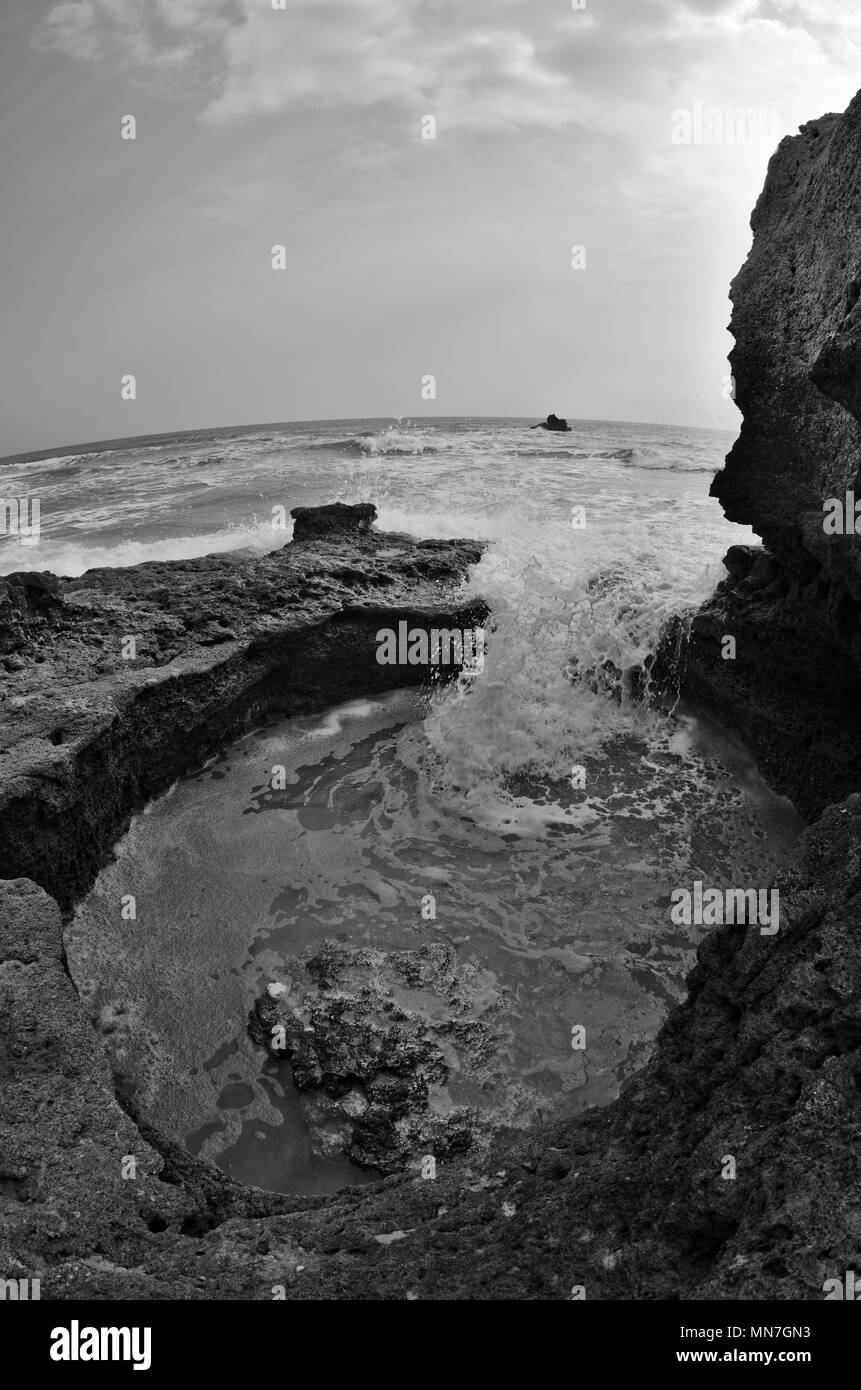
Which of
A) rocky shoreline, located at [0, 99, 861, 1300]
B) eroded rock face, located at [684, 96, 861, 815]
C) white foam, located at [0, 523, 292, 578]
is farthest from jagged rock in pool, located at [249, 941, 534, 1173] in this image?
white foam, located at [0, 523, 292, 578]

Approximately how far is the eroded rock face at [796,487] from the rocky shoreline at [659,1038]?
0.06 feet

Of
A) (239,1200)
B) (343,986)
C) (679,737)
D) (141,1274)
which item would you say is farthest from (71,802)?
(679,737)

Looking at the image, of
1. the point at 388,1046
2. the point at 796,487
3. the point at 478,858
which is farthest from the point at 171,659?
the point at 796,487

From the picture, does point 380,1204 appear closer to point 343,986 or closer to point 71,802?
point 343,986

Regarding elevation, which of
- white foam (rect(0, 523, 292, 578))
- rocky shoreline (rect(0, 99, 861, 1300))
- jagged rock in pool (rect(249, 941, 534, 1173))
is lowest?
jagged rock in pool (rect(249, 941, 534, 1173))

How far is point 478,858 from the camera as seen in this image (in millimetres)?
5402

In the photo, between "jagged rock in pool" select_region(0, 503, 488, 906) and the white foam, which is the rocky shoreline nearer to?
"jagged rock in pool" select_region(0, 503, 488, 906)

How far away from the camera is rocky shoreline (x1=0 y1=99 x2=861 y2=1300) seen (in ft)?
7.11

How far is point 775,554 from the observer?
5805mm

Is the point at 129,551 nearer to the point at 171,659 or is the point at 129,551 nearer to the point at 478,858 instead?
the point at 171,659

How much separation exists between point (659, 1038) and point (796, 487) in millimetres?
3506

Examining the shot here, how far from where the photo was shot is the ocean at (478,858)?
3.93m

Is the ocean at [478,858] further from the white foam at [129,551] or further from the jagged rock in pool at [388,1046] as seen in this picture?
the white foam at [129,551]

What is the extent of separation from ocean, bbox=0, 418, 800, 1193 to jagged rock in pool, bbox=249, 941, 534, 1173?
96 millimetres
